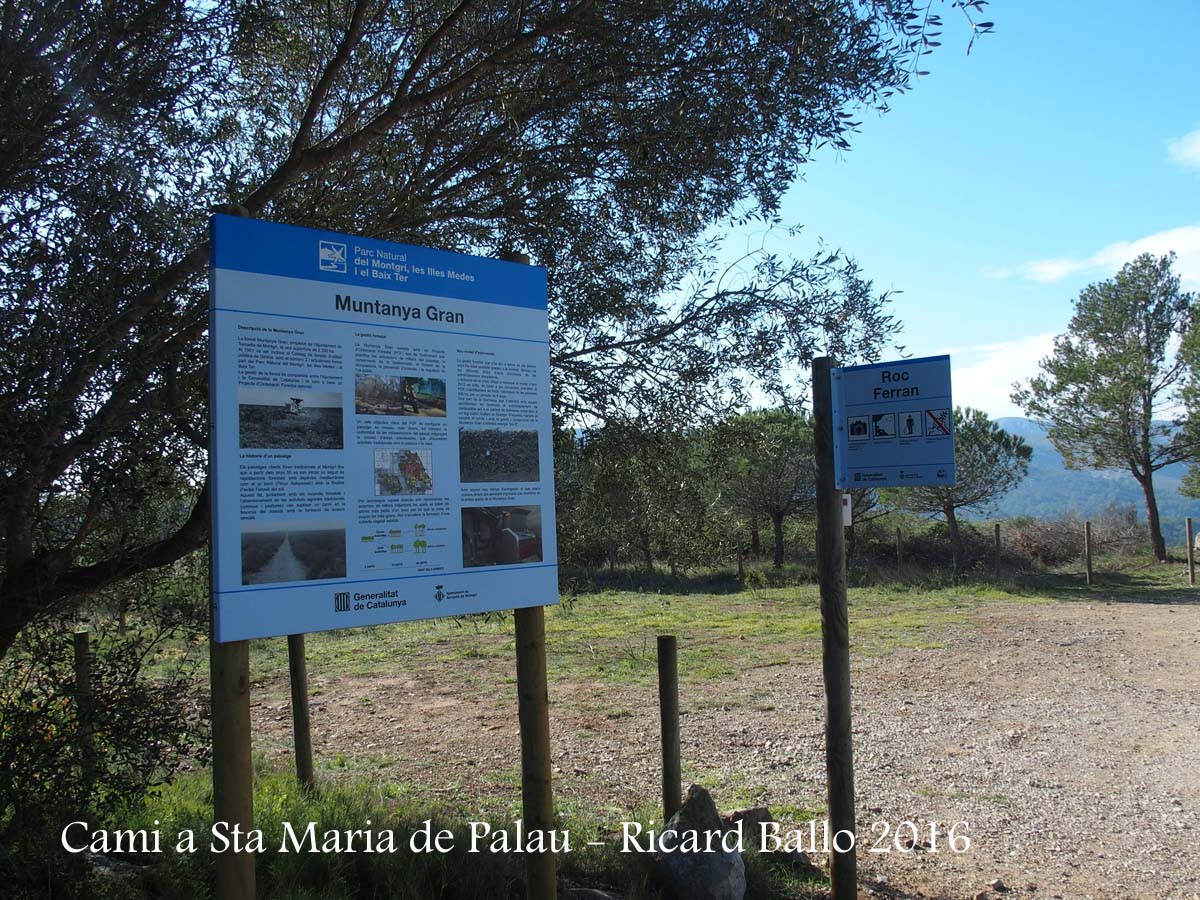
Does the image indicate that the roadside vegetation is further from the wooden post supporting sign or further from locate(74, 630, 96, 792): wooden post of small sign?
the wooden post supporting sign

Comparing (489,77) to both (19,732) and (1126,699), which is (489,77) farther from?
(1126,699)

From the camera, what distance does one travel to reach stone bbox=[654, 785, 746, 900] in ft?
14.7

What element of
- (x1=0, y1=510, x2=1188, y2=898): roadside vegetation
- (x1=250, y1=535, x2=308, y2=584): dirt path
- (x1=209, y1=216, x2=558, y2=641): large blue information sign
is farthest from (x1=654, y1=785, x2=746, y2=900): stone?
(x1=250, y1=535, x2=308, y2=584): dirt path

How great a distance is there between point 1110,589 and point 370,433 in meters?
22.4

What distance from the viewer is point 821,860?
5.39 meters

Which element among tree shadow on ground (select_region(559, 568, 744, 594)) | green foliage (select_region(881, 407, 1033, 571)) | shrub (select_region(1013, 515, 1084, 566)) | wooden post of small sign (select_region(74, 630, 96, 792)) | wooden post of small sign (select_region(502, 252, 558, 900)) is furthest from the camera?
shrub (select_region(1013, 515, 1084, 566))

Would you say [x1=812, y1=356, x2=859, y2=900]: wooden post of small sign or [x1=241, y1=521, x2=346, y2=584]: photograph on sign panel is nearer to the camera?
[x1=241, y1=521, x2=346, y2=584]: photograph on sign panel

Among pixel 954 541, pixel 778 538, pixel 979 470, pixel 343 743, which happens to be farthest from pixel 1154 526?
pixel 343 743

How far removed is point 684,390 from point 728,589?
17049mm

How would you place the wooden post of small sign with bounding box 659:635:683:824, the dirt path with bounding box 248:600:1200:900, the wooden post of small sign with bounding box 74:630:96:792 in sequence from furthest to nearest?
the dirt path with bounding box 248:600:1200:900, the wooden post of small sign with bounding box 659:635:683:824, the wooden post of small sign with bounding box 74:630:96:792

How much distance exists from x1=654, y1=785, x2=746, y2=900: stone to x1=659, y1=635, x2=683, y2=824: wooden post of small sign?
367 mm

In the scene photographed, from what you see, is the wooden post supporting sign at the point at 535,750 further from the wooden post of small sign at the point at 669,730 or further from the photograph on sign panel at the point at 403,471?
the wooden post of small sign at the point at 669,730

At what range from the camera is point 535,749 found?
11.7 ft

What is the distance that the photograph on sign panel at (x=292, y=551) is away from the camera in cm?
279
